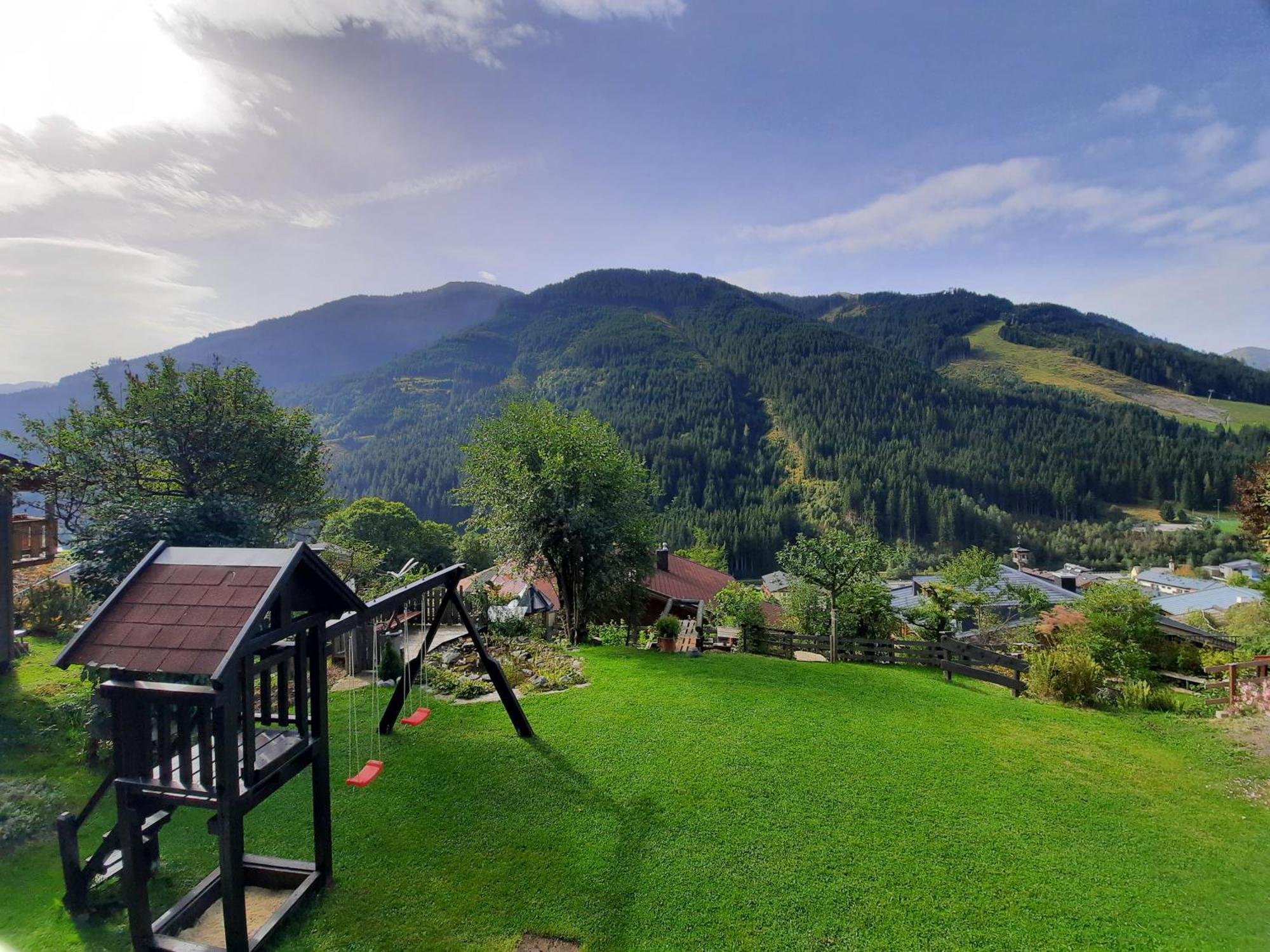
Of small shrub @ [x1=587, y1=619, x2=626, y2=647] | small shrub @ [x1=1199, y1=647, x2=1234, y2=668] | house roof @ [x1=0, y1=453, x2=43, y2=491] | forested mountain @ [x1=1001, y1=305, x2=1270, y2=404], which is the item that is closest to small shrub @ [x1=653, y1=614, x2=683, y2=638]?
small shrub @ [x1=587, y1=619, x2=626, y2=647]

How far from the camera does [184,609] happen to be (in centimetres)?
477

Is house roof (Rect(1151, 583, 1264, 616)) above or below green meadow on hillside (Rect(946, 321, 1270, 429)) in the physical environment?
below

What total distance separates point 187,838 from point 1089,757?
12711mm

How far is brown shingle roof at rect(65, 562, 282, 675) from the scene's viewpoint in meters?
4.46

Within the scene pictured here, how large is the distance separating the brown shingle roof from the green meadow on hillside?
173330 mm

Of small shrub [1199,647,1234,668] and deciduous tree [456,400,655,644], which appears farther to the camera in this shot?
deciduous tree [456,400,655,644]

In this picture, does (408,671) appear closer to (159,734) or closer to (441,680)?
(441,680)

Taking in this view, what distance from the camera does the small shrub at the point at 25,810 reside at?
6148mm

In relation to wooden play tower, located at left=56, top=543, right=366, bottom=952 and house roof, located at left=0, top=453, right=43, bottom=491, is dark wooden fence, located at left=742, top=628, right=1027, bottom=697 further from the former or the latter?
house roof, located at left=0, top=453, right=43, bottom=491

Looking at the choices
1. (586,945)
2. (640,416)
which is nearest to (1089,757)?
(586,945)

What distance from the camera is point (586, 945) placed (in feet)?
16.2

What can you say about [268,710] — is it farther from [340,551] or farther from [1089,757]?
[340,551]

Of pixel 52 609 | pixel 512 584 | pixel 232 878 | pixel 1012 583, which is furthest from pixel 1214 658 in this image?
pixel 52 609

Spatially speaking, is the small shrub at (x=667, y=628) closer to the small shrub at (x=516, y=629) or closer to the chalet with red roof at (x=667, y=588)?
the chalet with red roof at (x=667, y=588)
